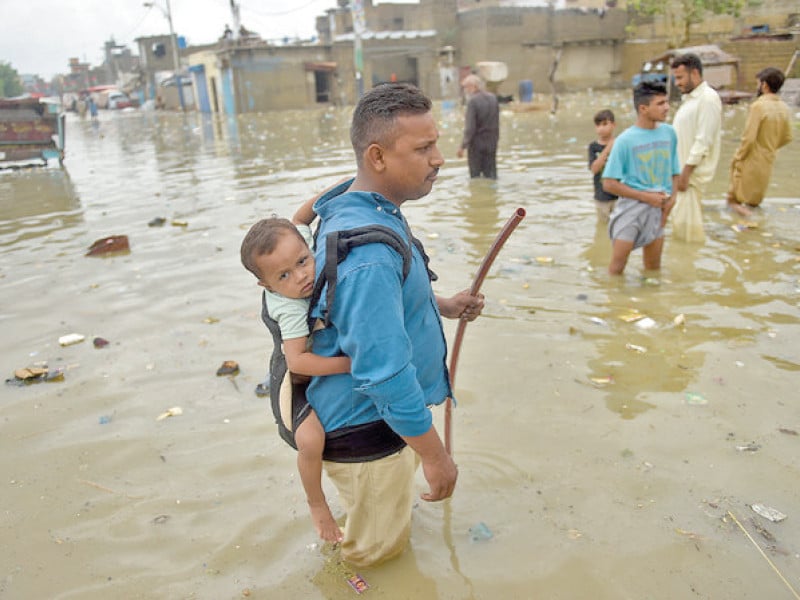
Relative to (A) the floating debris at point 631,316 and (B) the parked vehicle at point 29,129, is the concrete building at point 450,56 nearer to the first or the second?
(B) the parked vehicle at point 29,129

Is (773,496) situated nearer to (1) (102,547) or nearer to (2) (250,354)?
(1) (102,547)

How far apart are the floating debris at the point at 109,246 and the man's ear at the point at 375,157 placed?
19.8ft

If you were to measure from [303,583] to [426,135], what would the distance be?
68.2 inches

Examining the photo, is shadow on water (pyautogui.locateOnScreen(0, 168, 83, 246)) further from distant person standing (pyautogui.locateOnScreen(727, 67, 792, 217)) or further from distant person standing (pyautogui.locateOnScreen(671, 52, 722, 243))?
distant person standing (pyautogui.locateOnScreen(727, 67, 792, 217))

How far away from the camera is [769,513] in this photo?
8.56 feet

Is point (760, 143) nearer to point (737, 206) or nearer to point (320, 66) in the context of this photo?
point (737, 206)

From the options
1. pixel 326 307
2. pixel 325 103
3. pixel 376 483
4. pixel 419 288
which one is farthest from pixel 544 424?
pixel 325 103

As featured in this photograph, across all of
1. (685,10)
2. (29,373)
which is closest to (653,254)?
(29,373)

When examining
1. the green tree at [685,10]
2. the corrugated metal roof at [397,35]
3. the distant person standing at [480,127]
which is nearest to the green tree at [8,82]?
the corrugated metal roof at [397,35]

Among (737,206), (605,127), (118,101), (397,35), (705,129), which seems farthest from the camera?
(118,101)

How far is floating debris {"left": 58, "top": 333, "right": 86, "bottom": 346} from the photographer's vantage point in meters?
4.70

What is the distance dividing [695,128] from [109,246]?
6.17 meters

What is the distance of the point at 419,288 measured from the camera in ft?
6.13

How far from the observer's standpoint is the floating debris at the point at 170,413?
3670mm
